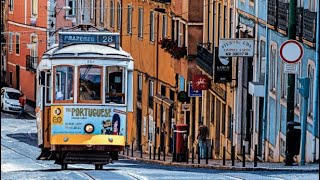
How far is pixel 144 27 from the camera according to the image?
184 ft

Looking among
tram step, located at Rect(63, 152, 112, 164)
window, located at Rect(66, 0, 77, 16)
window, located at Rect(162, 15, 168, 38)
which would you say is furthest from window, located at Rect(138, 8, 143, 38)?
tram step, located at Rect(63, 152, 112, 164)

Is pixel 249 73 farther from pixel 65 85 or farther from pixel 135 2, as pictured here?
pixel 135 2

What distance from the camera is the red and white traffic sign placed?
26234 mm

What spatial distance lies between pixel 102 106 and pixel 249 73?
13.2 meters

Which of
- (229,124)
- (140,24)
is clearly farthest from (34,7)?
(140,24)

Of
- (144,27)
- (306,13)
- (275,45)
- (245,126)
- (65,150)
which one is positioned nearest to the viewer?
(65,150)

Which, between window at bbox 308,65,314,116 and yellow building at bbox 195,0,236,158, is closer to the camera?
window at bbox 308,65,314,116

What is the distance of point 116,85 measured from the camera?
2570cm

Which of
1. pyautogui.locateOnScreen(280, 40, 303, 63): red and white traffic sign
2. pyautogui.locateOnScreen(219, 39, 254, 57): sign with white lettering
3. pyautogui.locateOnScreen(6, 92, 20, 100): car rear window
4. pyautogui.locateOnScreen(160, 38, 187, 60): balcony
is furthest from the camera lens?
pyautogui.locateOnScreen(6, 92, 20, 100): car rear window

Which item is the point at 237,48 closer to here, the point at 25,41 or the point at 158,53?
the point at 158,53

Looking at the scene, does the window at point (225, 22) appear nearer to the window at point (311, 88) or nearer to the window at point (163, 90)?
the window at point (163, 90)

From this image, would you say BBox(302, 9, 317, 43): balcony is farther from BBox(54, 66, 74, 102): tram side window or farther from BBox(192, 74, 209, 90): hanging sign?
BBox(192, 74, 209, 90): hanging sign

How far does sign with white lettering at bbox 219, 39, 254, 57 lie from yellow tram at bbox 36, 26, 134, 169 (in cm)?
933

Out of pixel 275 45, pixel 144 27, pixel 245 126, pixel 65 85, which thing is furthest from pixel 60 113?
pixel 144 27
